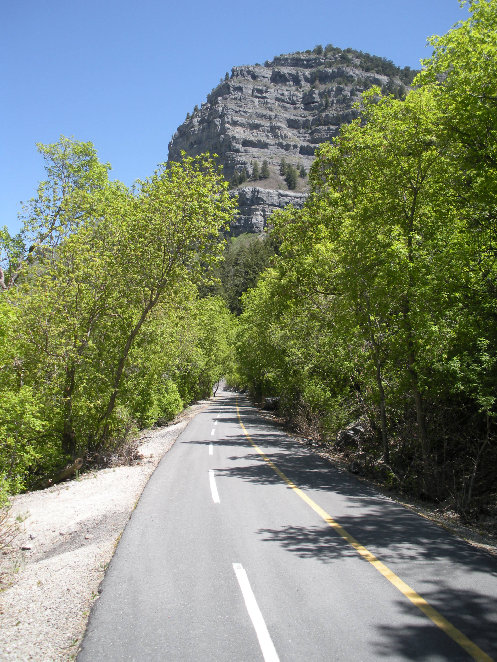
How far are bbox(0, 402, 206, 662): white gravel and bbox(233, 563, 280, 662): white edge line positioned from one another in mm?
1422

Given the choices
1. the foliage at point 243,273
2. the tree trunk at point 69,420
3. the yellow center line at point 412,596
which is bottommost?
the yellow center line at point 412,596

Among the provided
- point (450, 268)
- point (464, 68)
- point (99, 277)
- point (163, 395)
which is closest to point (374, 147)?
point (464, 68)

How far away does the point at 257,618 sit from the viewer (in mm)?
4098

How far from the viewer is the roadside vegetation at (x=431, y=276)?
9.09 meters

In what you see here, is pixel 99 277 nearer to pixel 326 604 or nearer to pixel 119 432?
pixel 119 432

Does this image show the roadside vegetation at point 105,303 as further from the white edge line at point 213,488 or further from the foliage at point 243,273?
the foliage at point 243,273

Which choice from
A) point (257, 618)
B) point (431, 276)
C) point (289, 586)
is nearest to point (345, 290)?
point (431, 276)

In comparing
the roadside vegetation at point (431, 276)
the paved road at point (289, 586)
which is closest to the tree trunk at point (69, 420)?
the paved road at point (289, 586)

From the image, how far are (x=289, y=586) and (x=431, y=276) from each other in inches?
255

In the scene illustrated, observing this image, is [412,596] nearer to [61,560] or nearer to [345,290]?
[61,560]

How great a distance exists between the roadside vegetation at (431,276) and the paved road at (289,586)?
8.81 ft

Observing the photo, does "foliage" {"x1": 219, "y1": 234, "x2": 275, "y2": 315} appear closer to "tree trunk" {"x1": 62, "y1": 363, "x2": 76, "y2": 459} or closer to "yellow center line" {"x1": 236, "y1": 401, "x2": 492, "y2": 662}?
"tree trunk" {"x1": 62, "y1": 363, "x2": 76, "y2": 459}

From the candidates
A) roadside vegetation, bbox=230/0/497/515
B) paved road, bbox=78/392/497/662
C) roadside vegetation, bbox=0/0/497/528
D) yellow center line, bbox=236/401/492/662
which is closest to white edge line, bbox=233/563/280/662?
paved road, bbox=78/392/497/662

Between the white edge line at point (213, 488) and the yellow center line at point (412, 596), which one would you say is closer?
the yellow center line at point (412, 596)
